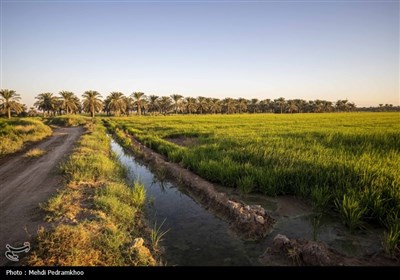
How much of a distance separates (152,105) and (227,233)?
98.1 metres

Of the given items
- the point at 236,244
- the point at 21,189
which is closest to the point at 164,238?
the point at 236,244

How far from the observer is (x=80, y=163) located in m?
11.0

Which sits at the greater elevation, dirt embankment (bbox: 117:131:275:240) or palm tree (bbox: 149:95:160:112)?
palm tree (bbox: 149:95:160:112)

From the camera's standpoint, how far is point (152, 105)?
3981 inches

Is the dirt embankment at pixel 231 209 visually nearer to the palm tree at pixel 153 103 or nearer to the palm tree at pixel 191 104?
the palm tree at pixel 153 103

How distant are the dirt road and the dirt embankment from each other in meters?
4.59

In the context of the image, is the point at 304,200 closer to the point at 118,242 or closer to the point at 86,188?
the point at 118,242

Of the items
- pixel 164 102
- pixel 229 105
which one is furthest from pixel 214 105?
pixel 164 102

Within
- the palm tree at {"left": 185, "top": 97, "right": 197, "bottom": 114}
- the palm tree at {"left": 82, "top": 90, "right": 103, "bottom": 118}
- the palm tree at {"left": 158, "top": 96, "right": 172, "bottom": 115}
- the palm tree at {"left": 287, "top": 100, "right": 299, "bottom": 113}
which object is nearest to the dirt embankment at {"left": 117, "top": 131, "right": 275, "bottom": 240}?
the palm tree at {"left": 82, "top": 90, "right": 103, "bottom": 118}

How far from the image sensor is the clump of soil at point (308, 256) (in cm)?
464

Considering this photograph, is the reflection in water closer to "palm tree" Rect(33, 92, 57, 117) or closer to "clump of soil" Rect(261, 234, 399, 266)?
"clump of soil" Rect(261, 234, 399, 266)

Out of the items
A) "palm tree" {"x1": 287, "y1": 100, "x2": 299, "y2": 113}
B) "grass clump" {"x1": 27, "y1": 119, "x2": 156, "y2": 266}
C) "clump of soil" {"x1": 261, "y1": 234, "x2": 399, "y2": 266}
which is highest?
"palm tree" {"x1": 287, "y1": 100, "x2": 299, "y2": 113}

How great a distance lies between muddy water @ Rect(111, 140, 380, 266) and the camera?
5.29 metres

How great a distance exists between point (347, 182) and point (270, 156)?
402 cm
